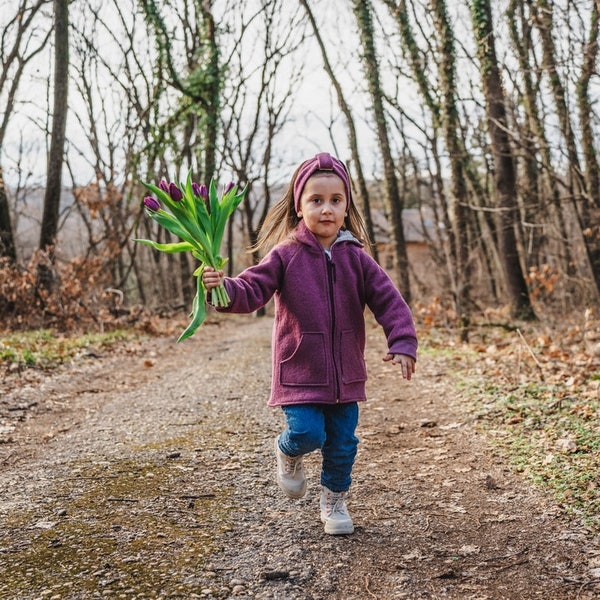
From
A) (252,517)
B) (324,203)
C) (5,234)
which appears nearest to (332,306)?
(324,203)

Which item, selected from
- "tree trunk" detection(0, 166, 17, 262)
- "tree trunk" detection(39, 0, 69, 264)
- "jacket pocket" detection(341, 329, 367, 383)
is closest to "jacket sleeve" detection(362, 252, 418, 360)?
"jacket pocket" detection(341, 329, 367, 383)

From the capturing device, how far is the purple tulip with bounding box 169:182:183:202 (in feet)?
10.6

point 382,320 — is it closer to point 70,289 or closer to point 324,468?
point 324,468

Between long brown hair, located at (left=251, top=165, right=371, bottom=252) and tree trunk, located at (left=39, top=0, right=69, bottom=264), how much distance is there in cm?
1008

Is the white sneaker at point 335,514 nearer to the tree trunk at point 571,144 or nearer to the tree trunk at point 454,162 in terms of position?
the tree trunk at point 454,162

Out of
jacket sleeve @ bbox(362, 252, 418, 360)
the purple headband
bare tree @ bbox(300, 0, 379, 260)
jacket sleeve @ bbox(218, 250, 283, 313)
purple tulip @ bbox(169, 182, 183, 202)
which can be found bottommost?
jacket sleeve @ bbox(362, 252, 418, 360)

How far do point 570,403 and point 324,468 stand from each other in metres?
2.76

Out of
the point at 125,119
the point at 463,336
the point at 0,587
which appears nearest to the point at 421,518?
the point at 0,587

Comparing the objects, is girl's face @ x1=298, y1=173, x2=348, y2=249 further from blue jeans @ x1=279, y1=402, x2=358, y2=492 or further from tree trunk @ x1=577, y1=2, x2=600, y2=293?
tree trunk @ x1=577, y1=2, x2=600, y2=293

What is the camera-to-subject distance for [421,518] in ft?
11.9

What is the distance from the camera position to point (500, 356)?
27.7 ft

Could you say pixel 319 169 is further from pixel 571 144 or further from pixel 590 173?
pixel 571 144

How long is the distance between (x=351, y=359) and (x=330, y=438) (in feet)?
1.42

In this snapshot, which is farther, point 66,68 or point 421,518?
point 66,68
